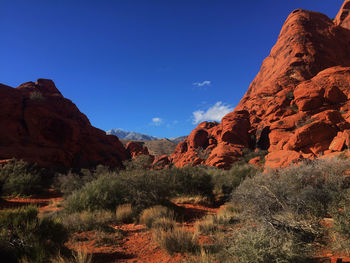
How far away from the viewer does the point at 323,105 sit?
67.5 feet

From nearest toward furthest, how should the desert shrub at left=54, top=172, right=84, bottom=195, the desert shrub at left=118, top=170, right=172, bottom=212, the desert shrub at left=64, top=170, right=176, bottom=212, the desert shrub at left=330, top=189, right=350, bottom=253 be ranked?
the desert shrub at left=330, top=189, right=350, bottom=253 < the desert shrub at left=64, top=170, right=176, bottom=212 < the desert shrub at left=118, top=170, right=172, bottom=212 < the desert shrub at left=54, top=172, right=84, bottom=195

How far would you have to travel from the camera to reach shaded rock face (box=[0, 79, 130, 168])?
21812mm

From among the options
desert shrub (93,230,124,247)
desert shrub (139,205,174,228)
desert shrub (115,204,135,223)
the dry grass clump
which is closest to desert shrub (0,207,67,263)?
desert shrub (93,230,124,247)

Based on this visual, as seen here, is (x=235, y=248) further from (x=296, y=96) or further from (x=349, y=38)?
(x=349, y=38)

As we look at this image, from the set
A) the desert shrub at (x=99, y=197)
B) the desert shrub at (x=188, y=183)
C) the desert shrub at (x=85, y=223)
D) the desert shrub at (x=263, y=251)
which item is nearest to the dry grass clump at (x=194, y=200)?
the desert shrub at (x=188, y=183)

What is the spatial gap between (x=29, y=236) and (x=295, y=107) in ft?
88.7

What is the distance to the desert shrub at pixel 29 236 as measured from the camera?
323 centimetres

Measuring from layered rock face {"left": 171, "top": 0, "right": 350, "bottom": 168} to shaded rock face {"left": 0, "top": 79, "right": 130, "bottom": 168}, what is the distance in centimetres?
1612

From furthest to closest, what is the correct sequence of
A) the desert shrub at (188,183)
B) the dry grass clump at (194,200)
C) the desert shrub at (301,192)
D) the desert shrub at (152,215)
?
1. the desert shrub at (188,183)
2. the dry grass clump at (194,200)
3. the desert shrub at (152,215)
4. the desert shrub at (301,192)

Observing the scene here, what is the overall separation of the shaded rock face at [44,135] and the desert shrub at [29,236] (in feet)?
63.7

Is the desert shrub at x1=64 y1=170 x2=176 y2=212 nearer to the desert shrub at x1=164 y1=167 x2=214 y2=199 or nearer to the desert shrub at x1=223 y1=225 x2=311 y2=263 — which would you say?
the desert shrub at x1=164 y1=167 x2=214 y2=199

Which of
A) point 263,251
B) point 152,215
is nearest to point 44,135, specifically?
point 152,215

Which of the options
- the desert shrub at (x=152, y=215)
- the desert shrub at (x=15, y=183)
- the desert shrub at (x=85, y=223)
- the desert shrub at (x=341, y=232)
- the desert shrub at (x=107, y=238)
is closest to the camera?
the desert shrub at (x=341, y=232)

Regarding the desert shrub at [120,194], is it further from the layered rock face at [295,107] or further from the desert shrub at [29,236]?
the layered rock face at [295,107]
